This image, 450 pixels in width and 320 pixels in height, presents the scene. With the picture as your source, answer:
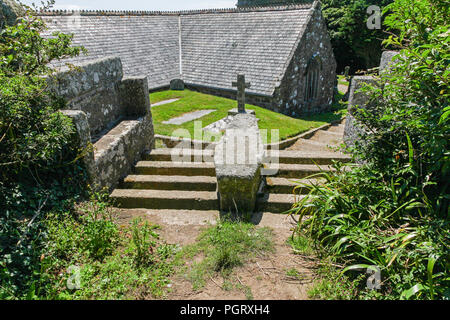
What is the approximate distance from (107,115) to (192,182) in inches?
94.9

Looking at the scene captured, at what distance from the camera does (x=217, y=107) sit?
38.1 ft

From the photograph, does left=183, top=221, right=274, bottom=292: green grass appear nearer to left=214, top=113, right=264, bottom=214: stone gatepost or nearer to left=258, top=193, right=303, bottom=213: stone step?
left=214, top=113, right=264, bottom=214: stone gatepost

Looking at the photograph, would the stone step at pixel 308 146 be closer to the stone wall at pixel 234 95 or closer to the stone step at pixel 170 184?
the stone step at pixel 170 184

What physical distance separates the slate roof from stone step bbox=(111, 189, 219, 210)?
9.94m

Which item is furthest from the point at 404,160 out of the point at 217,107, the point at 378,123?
the point at 217,107

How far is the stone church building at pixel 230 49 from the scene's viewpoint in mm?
14430

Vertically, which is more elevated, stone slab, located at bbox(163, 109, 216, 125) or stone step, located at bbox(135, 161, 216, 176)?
stone slab, located at bbox(163, 109, 216, 125)

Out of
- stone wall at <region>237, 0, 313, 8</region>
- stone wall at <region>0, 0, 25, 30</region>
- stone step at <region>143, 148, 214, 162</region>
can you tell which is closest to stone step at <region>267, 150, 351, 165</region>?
stone step at <region>143, 148, 214, 162</region>

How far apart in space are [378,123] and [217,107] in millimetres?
7959

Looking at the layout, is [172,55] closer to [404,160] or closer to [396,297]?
[404,160]

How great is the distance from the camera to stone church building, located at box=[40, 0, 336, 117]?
568 inches

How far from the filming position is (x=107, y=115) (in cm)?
630

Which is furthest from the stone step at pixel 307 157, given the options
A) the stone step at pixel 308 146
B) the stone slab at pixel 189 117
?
the stone slab at pixel 189 117

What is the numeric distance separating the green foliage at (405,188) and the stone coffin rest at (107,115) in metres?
3.35
